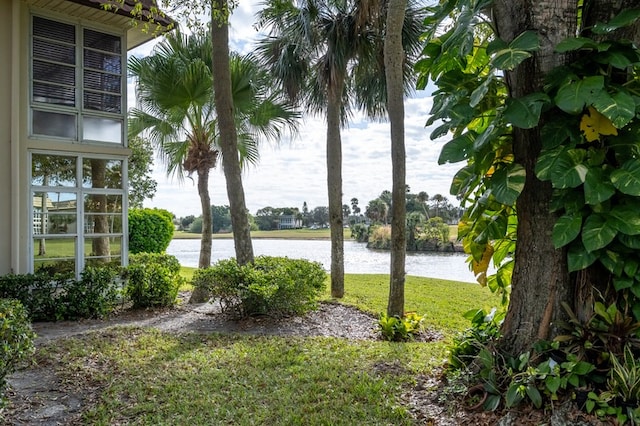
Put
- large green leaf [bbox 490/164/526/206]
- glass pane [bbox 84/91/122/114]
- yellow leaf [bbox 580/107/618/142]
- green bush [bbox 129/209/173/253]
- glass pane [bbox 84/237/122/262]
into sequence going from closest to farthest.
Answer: yellow leaf [bbox 580/107/618/142] → large green leaf [bbox 490/164/526/206] → glass pane [bbox 84/237/122/262] → glass pane [bbox 84/91/122/114] → green bush [bbox 129/209/173/253]

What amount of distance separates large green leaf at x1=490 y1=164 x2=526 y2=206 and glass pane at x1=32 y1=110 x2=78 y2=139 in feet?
23.3

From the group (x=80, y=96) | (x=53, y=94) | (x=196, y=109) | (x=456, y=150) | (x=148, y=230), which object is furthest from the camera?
(x=148, y=230)

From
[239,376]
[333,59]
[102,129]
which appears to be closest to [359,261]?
[333,59]

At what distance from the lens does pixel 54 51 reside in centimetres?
721

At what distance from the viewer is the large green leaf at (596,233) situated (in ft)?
7.90

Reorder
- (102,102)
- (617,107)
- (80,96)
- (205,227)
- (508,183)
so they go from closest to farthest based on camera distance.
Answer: (617,107)
(508,183)
(80,96)
(102,102)
(205,227)

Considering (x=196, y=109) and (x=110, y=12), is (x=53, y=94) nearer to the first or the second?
(x=110, y=12)

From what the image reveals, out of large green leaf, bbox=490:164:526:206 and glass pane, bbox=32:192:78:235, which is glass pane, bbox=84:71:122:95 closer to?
glass pane, bbox=32:192:78:235

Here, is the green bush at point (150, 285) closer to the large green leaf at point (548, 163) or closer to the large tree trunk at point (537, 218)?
the large tree trunk at point (537, 218)

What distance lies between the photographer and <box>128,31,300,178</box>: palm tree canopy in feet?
27.3

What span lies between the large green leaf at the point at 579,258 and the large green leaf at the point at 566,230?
0.12 metres

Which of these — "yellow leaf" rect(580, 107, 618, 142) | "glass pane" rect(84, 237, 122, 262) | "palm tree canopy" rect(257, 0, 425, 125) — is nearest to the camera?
"yellow leaf" rect(580, 107, 618, 142)

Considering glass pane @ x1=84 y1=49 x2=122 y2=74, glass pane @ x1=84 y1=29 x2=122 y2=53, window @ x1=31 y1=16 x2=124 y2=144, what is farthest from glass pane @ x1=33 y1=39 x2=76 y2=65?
glass pane @ x1=84 y1=29 x2=122 y2=53

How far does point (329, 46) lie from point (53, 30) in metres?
4.78
